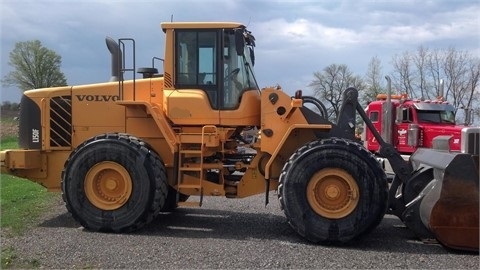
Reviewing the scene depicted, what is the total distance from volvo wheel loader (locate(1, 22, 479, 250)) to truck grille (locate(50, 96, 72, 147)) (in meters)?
0.02

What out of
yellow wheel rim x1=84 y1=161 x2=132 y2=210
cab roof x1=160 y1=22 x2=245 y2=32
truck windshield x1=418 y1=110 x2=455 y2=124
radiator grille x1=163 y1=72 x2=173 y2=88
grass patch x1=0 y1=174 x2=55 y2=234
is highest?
cab roof x1=160 y1=22 x2=245 y2=32

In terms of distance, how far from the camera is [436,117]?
52.9 feet

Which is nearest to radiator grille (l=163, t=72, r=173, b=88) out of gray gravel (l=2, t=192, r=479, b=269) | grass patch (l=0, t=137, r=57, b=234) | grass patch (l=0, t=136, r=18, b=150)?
gray gravel (l=2, t=192, r=479, b=269)

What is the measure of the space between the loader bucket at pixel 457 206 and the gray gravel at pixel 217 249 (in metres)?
0.21

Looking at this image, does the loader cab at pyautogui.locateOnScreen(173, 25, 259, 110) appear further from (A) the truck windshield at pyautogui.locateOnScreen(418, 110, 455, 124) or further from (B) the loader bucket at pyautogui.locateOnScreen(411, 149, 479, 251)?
(A) the truck windshield at pyautogui.locateOnScreen(418, 110, 455, 124)

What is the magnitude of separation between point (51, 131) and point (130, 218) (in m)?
2.30

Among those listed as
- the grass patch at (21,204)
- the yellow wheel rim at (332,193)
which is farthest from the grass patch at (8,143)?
the yellow wheel rim at (332,193)

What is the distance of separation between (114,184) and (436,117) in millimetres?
11195

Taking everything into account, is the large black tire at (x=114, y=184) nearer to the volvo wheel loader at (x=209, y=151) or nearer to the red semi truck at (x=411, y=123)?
the volvo wheel loader at (x=209, y=151)

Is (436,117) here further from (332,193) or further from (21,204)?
(21,204)

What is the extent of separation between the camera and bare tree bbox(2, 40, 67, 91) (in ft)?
195

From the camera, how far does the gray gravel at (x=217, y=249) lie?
20.2 ft

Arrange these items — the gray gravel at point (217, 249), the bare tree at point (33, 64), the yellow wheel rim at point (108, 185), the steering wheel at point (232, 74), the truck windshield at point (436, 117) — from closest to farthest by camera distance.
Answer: the gray gravel at point (217, 249) → the yellow wheel rim at point (108, 185) → the steering wheel at point (232, 74) → the truck windshield at point (436, 117) → the bare tree at point (33, 64)

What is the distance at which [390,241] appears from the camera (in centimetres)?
756
